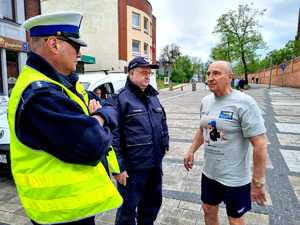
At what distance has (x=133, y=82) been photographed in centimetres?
279

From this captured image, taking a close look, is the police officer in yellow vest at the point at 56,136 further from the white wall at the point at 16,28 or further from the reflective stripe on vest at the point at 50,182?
the white wall at the point at 16,28

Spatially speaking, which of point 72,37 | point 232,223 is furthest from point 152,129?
point 72,37

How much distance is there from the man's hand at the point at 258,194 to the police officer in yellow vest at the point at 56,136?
1385mm

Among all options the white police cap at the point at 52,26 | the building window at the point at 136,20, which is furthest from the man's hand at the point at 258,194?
the building window at the point at 136,20

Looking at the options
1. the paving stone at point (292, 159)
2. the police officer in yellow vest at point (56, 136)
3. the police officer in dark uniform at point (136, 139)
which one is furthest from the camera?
the paving stone at point (292, 159)

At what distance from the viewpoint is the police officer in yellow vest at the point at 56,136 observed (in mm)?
1320

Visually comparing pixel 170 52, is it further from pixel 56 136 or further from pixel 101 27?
pixel 56 136

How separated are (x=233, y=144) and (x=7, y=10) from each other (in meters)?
14.2

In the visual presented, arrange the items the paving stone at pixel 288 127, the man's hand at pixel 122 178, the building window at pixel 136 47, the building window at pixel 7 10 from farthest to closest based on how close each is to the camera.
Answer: the building window at pixel 136 47, the building window at pixel 7 10, the paving stone at pixel 288 127, the man's hand at pixel 122 178

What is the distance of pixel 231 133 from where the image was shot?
238 centimetres

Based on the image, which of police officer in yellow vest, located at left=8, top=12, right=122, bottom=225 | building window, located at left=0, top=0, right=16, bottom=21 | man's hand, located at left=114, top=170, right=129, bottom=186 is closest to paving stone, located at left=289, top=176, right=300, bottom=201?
man's hand, located at left=114, top=170, right=129, bottom=186

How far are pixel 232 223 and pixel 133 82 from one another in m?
1.69

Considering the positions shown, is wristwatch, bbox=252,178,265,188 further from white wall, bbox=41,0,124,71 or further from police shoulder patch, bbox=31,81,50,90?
white wall, bbox=41,0,124,71

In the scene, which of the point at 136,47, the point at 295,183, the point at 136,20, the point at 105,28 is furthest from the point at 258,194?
the point at 136,20
